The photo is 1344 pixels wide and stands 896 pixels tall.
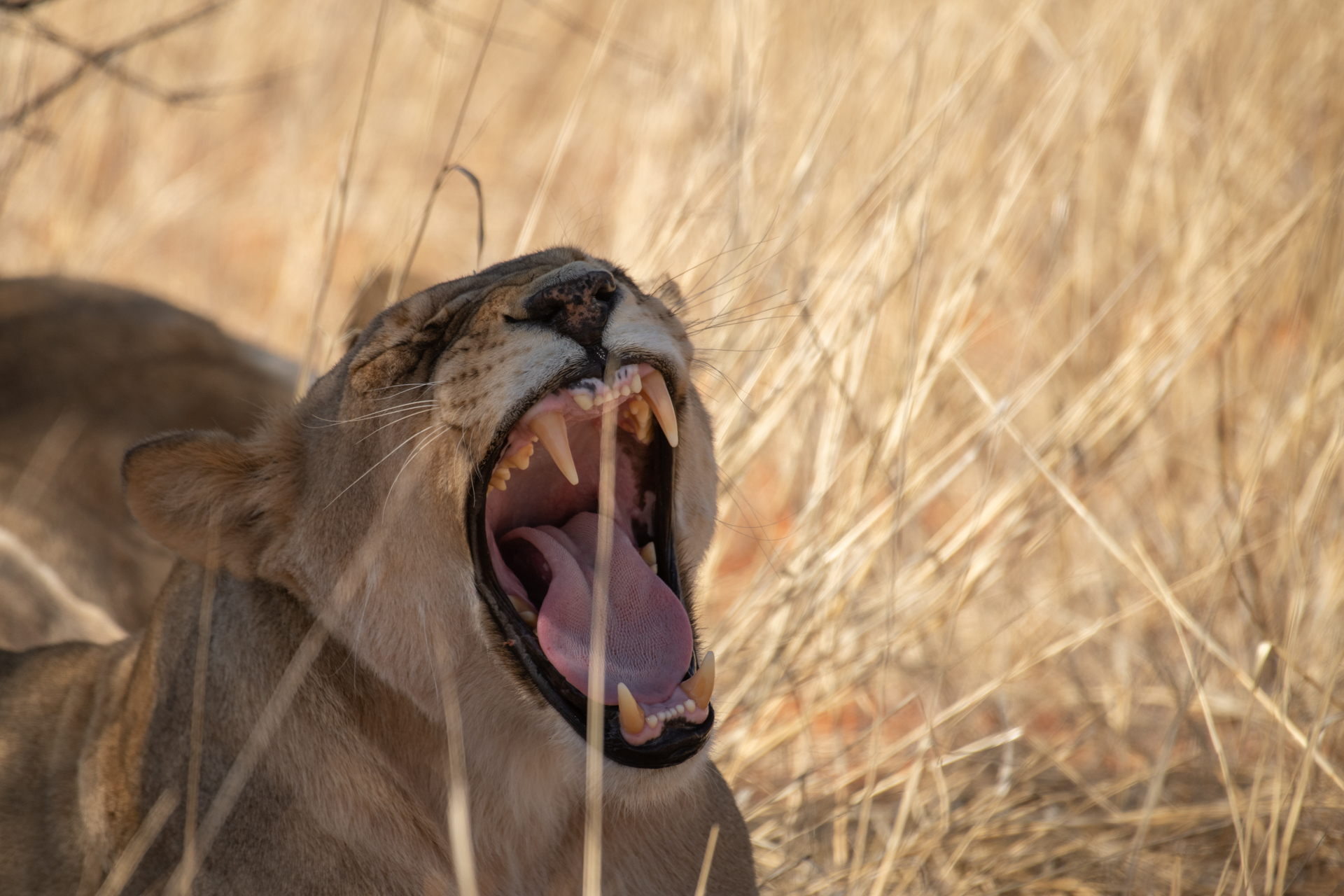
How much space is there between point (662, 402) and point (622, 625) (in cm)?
39

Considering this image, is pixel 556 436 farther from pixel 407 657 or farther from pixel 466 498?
pixel 407 657

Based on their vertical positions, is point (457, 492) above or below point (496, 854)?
above

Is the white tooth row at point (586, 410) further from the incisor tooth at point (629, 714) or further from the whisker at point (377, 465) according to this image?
the incisor tooth at point (629, 714)

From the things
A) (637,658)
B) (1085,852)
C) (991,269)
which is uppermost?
(991,269)

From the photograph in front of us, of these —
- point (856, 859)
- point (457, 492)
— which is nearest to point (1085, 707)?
point (856, 859)

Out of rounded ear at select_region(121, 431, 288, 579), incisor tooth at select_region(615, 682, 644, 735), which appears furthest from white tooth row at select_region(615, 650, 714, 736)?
rounded ear at select_region(121, 431, 288, 579)

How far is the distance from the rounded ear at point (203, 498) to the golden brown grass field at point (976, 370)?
2.84ft

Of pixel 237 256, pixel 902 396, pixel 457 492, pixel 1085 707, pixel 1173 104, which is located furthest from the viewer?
pixel 237 256

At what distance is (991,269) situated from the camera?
362 centimetres

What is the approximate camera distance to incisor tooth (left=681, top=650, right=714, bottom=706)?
1.98 meters

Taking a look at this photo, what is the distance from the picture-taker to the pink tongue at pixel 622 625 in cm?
214

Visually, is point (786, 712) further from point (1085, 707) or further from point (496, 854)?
point (496, 854)

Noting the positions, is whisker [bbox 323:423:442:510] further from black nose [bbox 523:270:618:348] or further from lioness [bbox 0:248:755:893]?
black nose [bbox 523:270:618:348]

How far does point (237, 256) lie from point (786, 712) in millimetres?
4351
